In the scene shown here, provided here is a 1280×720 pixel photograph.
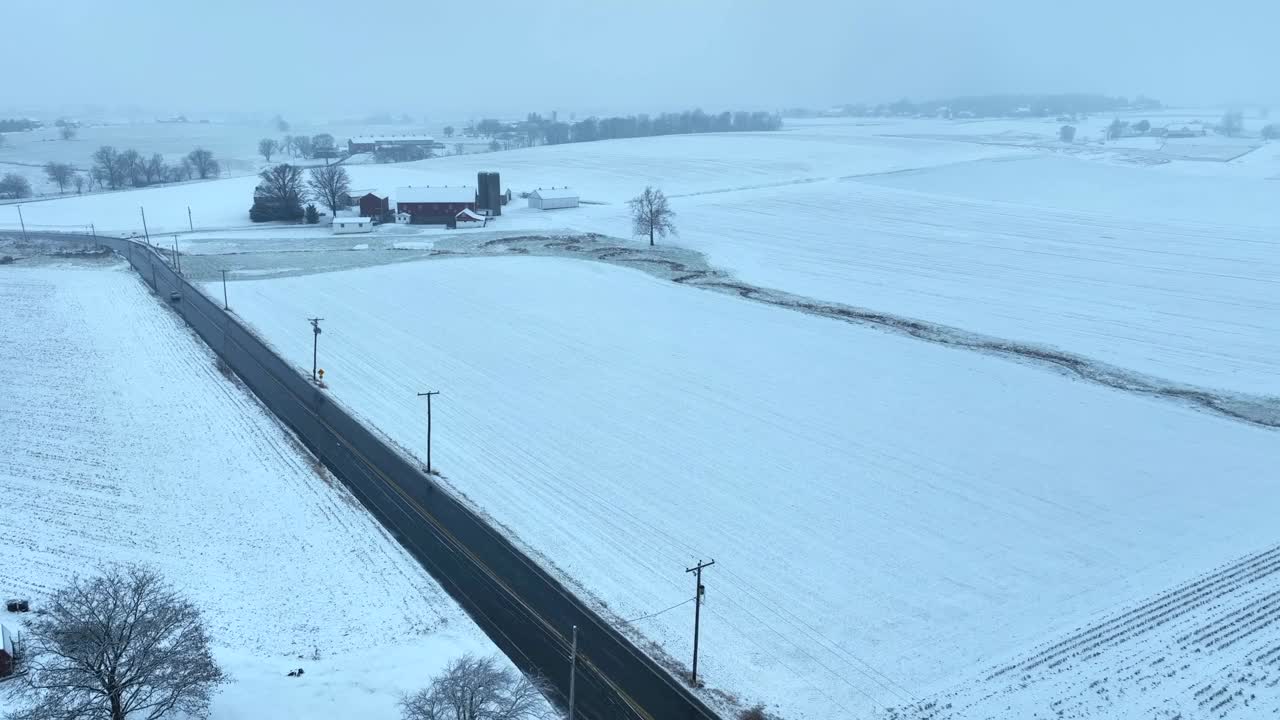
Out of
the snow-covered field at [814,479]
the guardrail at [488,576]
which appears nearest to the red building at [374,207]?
the snow-covered field at [814,479]

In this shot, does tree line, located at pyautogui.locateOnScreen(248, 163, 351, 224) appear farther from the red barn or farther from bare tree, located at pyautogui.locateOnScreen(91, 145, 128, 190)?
the red barn

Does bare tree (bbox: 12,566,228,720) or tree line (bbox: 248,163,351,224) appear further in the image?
tree line (bbox: 248,163,351,224)

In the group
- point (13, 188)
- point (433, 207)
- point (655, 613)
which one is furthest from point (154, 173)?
point (655, 613)

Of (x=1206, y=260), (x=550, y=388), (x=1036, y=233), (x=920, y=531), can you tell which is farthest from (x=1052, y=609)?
(x=1036, y=233)

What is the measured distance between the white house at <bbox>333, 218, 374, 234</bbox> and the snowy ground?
36175 millimetres

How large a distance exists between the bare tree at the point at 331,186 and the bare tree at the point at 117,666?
6634 centimetres

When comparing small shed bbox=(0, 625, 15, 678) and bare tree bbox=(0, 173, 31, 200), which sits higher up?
bare tree bbox=(0, 173, 31, 200)

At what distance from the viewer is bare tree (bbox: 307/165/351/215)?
78.0 meters

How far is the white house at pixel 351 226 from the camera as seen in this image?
71.7m

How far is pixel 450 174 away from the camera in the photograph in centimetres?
11106

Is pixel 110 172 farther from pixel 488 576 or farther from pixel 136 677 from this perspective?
pixel 136 677

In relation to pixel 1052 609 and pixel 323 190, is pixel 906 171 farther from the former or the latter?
pixel 1052 609

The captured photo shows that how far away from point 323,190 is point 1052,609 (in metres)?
75.8

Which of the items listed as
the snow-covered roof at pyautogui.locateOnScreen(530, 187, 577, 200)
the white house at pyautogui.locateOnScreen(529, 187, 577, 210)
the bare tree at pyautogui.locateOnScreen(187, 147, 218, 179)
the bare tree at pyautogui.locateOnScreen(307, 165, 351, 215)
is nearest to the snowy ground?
the bare tree at pyautogui.locateOnScreen(307, 165, 351, 215)
